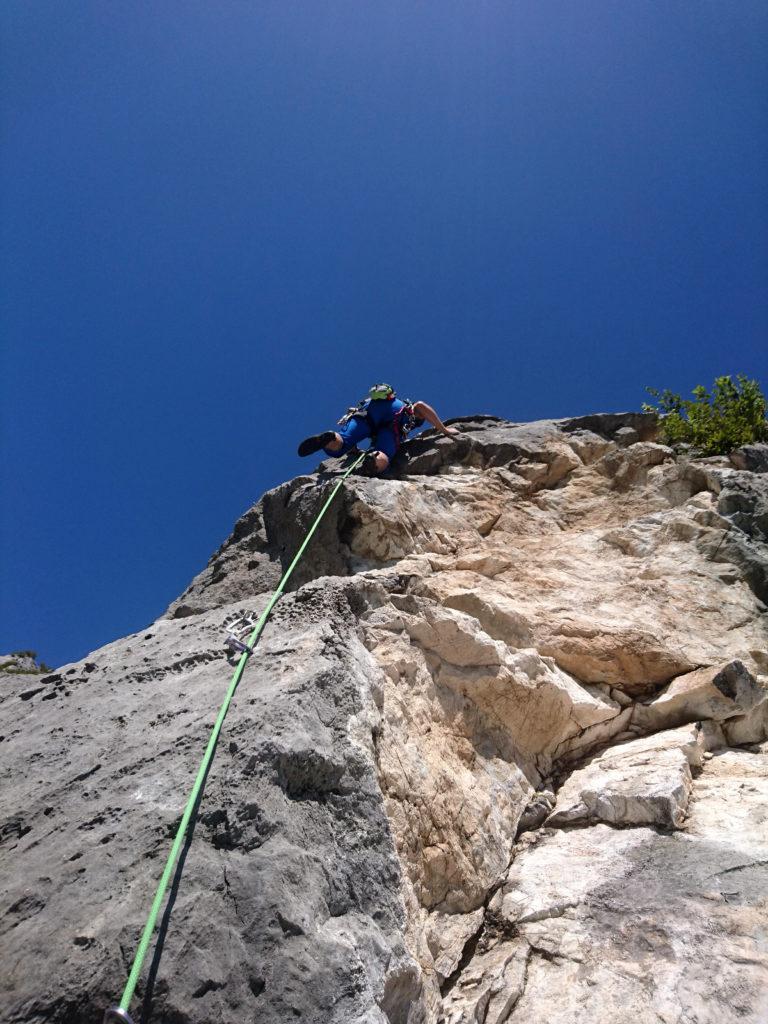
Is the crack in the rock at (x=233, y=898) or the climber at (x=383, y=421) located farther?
the climber at (x=383, y=421)

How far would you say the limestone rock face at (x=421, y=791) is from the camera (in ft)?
9.03

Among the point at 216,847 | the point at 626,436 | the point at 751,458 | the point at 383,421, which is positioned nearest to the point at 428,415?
the point at 383,421

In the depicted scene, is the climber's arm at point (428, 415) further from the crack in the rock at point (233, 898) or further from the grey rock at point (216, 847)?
the crack in the rock at point (233, 898)

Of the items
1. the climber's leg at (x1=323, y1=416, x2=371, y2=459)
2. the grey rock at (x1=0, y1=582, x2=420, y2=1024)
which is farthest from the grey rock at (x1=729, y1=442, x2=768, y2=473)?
the grey rock at (x1=0, y1=582, x2=420, y2=1024)

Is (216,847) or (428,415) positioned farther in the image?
(428,415)

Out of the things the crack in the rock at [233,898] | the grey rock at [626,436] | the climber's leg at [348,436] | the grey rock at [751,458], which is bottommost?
the crack in the rock at [233,898]

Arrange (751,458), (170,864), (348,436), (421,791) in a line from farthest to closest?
(348,436) < (751,458) < (421,791) < (170,864)

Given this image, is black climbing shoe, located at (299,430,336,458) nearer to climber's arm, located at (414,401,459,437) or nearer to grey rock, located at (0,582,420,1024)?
climber's arm, located at (414,401,459,437)

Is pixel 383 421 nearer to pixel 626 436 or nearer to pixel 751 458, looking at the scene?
pixel 626 436

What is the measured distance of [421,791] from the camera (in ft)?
12.9

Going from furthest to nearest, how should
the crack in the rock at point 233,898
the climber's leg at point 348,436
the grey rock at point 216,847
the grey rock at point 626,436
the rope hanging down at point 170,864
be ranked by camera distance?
the grey rock at point 626,436, the climber's leg at point 348,436, the crack in the rock at point 233,898, the grey rock at point 216,847, the rope hanging down at point 170,864

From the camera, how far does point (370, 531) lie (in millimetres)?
6137

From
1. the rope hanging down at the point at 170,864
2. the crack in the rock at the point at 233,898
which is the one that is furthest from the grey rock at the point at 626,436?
the crack in the rock at the point at 233,898

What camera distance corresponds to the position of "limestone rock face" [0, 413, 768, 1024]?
2.75 m
